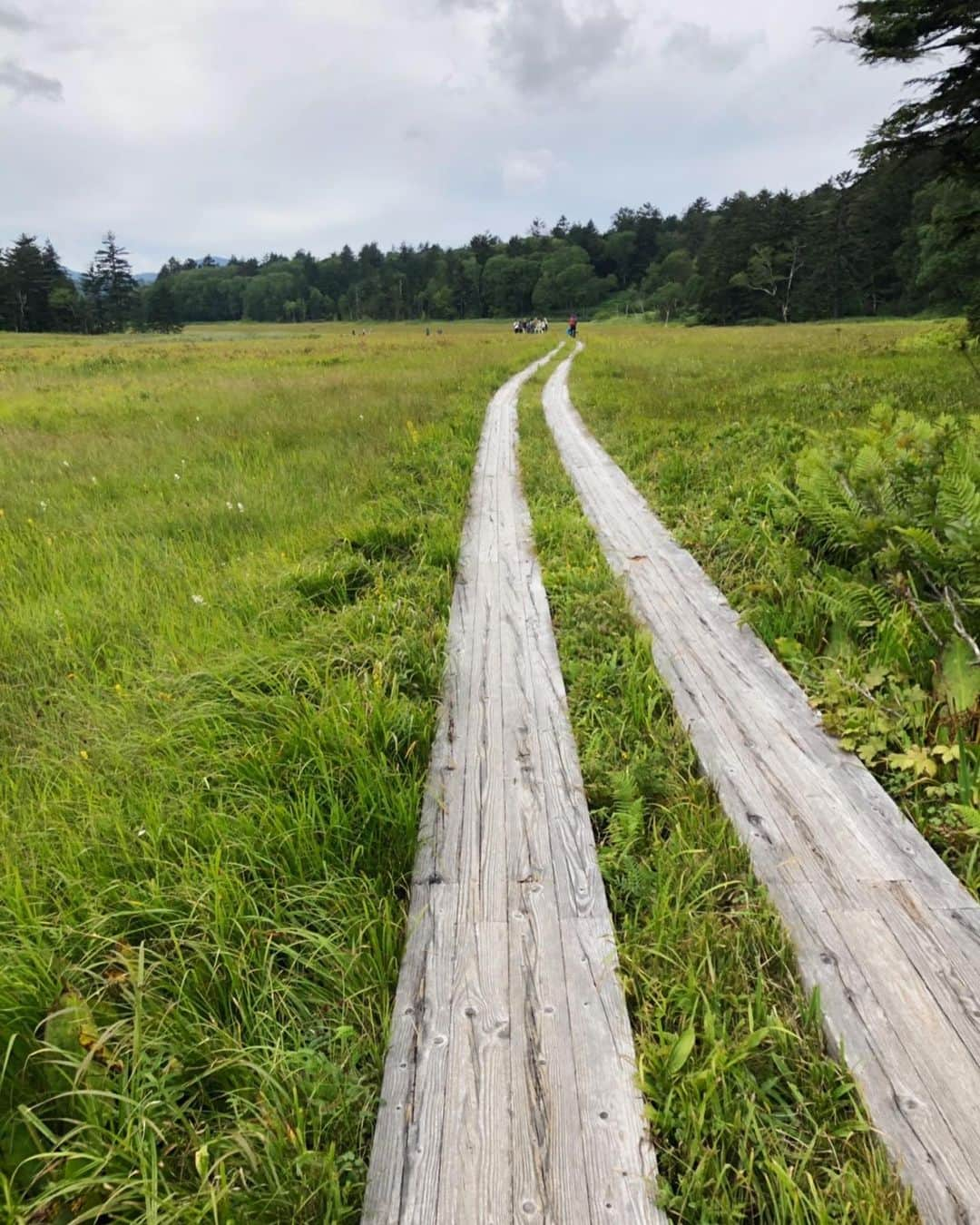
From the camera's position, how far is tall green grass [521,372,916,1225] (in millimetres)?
1440

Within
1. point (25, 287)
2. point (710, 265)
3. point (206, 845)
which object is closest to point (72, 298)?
point (25, 287)

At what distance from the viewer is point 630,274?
124m

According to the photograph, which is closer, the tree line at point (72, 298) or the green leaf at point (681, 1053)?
the green leaf at point (681, 1053)

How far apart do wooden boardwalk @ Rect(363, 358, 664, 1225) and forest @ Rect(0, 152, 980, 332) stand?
14.7 m

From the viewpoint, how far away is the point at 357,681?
3.45m

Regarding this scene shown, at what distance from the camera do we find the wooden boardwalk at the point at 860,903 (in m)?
1.56

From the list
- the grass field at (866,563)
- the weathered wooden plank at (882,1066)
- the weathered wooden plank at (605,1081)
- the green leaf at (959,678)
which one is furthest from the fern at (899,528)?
the weathered wooden plank at (605,1081)

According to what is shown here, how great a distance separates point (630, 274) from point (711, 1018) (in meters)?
144

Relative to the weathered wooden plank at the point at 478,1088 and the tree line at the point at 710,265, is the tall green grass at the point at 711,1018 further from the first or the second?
the tree line at the point at 710,265

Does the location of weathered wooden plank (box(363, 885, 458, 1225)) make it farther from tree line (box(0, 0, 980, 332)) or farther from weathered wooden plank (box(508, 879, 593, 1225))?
tree line (box(0, 0, 980, 332))

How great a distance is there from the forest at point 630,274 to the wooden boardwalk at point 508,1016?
14676mm

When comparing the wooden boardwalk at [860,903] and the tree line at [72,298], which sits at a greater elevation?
the tree line at [72,298]

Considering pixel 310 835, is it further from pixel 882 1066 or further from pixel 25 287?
pixel 25 287

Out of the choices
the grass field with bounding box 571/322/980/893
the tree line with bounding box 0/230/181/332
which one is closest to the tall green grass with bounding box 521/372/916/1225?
the grass field with bounding box 571/322/980/893
